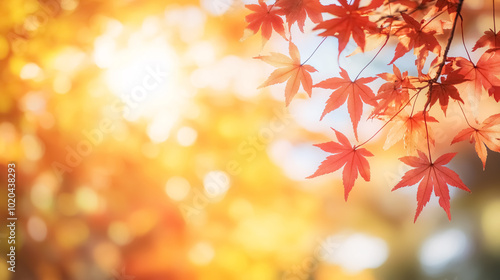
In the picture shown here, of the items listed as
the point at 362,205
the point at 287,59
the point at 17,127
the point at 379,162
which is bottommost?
the point at 287,59

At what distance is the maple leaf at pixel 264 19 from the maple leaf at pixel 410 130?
1.31 ft

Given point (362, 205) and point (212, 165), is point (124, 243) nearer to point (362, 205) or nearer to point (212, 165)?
point (212, 165)

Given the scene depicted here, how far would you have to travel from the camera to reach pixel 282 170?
250 cm

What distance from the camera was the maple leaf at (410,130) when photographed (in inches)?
31.4

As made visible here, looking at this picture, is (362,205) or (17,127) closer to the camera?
(17,127)

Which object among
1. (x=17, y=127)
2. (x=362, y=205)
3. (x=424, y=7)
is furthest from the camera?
(x=362, y=205)

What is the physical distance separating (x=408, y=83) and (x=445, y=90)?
0.31 feet

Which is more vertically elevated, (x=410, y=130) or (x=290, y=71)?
(x=290, y=71)

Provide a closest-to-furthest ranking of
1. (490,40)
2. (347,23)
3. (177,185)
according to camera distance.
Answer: (347,23) < (490,40) < (177,185)

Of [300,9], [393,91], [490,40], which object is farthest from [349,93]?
[490,40]

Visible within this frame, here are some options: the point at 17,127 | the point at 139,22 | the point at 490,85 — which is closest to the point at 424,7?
the point at 490,85

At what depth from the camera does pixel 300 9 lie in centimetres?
75

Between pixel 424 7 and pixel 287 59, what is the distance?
1.13ft

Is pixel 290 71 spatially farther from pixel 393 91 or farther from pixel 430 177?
pixel 430 177
